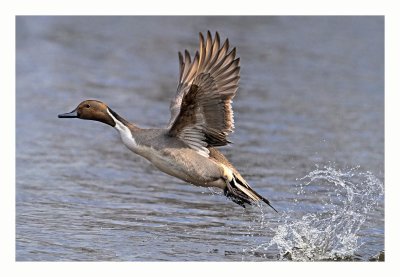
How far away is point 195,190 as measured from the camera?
9.42 m

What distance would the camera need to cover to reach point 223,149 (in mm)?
10898

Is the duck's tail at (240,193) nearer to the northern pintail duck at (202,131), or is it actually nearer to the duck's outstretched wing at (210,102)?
the northern pintail duck at (202,131)

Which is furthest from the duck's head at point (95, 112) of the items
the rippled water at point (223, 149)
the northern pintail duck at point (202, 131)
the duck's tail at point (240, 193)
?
the duck's tail at point (240, 193)

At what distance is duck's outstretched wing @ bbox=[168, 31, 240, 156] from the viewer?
7539 mm

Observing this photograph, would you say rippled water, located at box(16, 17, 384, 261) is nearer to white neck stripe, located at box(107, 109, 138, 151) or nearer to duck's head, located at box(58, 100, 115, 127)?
white neck stripe, located at box(107, 109, 138, 151)

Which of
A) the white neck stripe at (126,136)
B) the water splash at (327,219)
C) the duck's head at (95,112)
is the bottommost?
the water splash at (327,219)

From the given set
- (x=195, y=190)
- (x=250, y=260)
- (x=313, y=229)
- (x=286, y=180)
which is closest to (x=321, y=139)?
(x=286, y=180)

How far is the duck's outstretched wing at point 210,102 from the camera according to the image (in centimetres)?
754

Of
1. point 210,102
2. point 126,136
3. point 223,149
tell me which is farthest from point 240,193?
point 223,149

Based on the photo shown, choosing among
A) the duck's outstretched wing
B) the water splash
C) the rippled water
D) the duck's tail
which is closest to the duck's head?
the duck's outstretched wing

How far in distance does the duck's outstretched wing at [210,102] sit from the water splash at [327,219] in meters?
1.08

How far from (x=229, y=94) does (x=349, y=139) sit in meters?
4.44

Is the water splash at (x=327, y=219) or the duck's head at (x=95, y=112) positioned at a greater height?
the duck's head at (x=95, y=112)

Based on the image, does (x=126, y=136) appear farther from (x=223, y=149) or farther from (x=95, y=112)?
(x=223, y=149)
